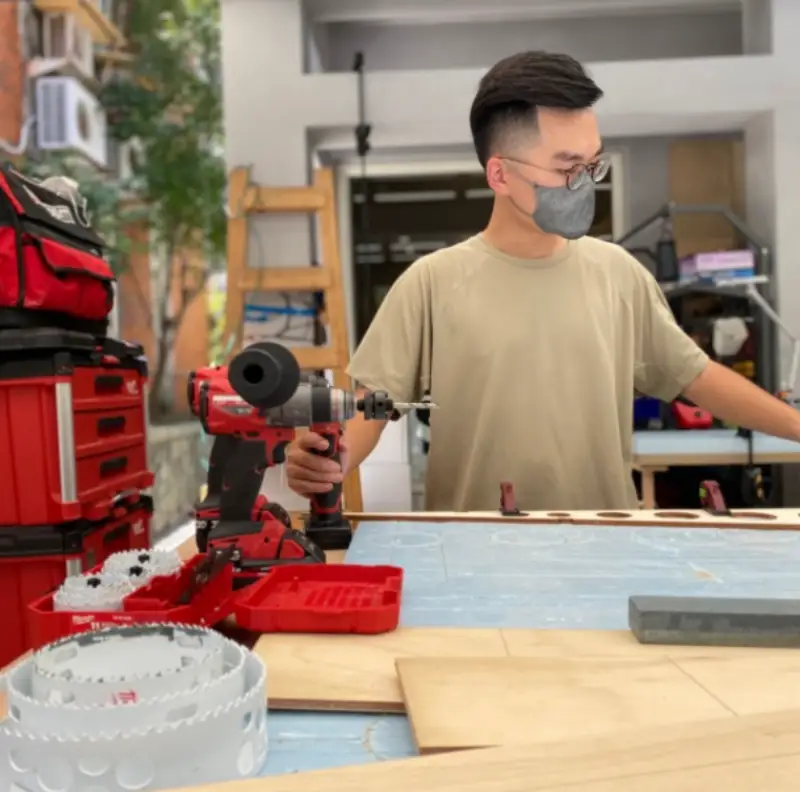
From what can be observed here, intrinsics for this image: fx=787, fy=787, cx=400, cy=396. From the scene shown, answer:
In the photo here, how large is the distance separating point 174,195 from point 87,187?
1.37ft

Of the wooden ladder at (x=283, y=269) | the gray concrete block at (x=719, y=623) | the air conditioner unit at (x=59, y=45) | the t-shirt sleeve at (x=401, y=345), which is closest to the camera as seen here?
the gray concrete block at (x=719, y=623)

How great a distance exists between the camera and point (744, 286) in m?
2.60

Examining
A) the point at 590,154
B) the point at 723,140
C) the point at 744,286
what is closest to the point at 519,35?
the point at 723,140

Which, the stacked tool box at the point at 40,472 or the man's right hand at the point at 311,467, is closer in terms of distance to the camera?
the man's right hand at the point at 311,467

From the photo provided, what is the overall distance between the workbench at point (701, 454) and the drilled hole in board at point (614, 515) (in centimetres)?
100

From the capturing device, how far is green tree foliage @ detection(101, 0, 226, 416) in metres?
3.01

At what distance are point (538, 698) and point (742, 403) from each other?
3.31 ft

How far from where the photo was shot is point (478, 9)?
276cm

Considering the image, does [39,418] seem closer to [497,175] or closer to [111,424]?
[111,424]

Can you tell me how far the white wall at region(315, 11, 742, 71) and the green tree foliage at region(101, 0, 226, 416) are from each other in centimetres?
56

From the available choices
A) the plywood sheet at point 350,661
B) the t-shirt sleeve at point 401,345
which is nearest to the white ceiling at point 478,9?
the t-shirt sleeve at point 401,345

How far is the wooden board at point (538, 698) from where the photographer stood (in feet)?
1.51

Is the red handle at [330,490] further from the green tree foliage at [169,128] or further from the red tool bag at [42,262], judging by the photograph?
the green tree foliage at [169,128]

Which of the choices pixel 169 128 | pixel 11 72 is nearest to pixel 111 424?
pixel 11 72
